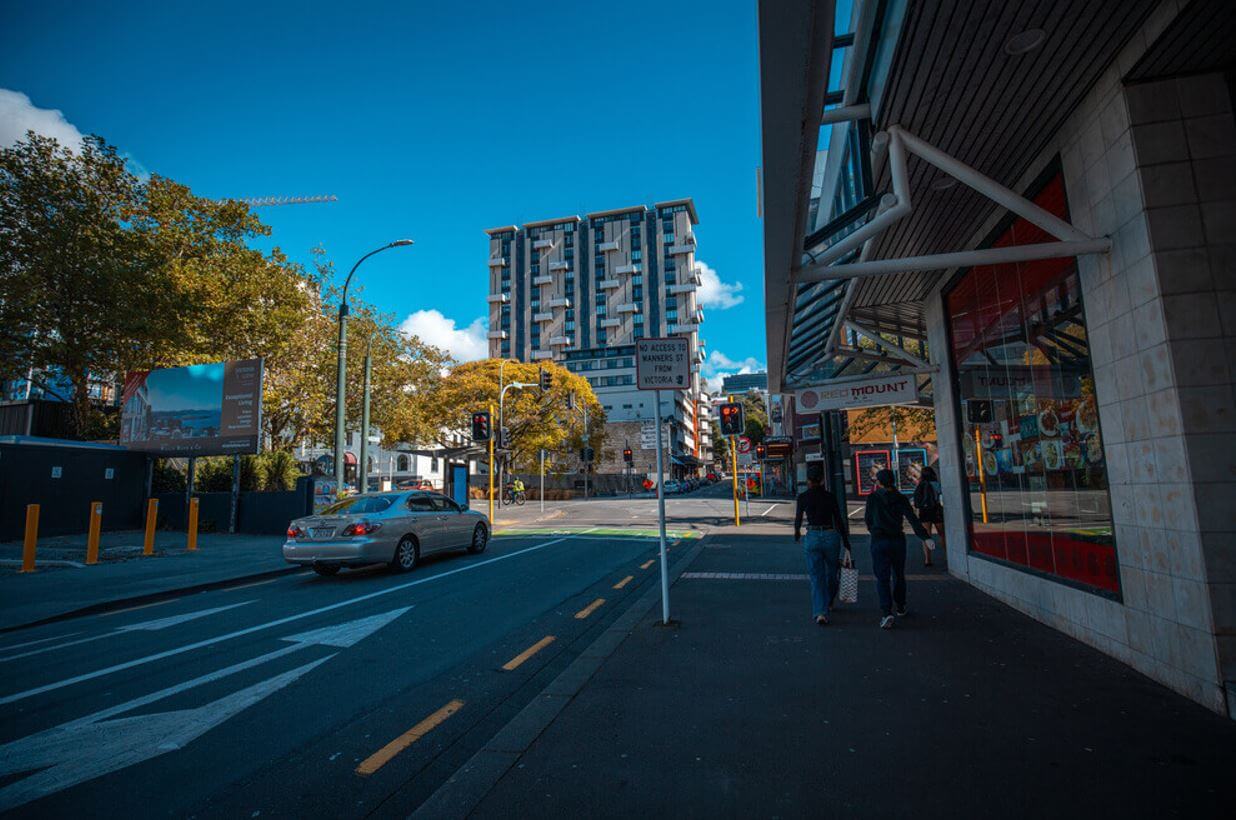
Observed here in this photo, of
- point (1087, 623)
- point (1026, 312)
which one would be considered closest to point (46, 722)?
point (1087, 623)

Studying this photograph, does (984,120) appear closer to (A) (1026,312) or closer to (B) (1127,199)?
(B) (1127,199)

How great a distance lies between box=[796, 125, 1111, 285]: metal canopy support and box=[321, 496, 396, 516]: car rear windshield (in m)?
8.67

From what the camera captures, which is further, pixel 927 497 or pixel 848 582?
pixel 927 497

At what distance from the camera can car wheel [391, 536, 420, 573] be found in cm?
1064

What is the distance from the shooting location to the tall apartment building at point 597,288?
90.6 meters

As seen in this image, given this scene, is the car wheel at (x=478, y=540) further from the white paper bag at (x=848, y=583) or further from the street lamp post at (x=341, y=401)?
the white paper bag at (x=848, y=583)

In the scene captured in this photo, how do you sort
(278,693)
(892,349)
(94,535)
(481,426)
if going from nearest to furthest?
(278,693)
(892,349)
(94,535)
(481,426)

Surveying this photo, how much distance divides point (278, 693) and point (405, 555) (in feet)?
20.7

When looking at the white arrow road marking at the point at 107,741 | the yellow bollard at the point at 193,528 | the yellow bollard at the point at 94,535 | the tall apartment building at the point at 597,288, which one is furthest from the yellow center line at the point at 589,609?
the tall apartment building at the point at 597,288

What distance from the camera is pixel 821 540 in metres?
6.50

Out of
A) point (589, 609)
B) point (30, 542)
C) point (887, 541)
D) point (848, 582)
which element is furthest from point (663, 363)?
point (30, 542)

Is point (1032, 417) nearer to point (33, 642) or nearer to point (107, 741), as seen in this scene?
point (107, 741)

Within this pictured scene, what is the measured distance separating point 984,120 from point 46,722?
8552mm

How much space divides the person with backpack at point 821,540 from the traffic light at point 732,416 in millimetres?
12645
